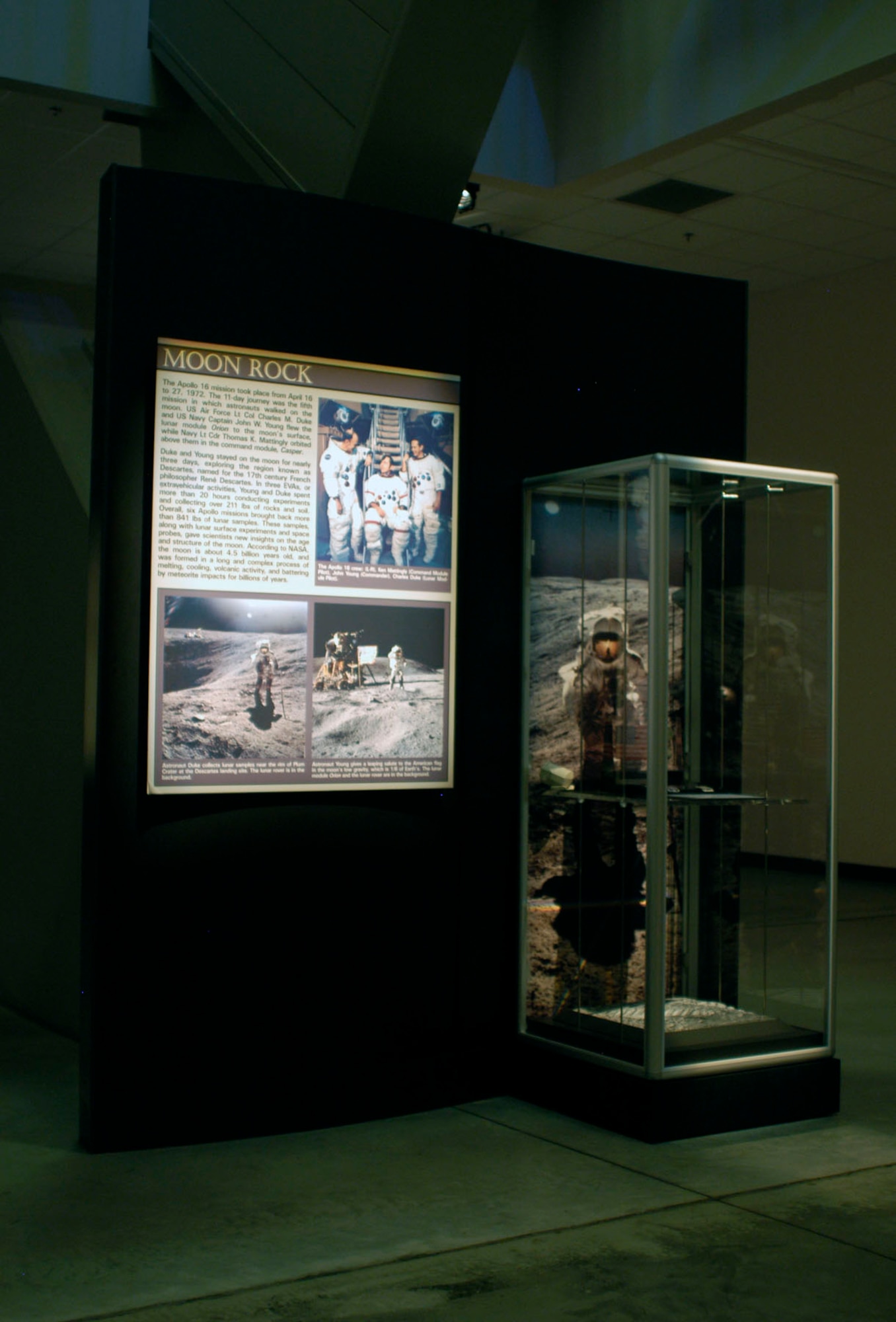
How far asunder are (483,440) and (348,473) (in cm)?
56

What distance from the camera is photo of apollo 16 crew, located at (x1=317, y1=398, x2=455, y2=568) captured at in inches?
171

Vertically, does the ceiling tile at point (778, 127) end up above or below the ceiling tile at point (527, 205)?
below

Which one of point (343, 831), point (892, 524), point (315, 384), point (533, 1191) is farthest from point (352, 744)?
point (892, 524)

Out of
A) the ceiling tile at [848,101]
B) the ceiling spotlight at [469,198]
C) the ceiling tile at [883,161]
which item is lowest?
the ceiling spotlight at [469,198]

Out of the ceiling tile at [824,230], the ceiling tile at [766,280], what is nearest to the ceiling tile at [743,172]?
the ceiling tile at [824,230]

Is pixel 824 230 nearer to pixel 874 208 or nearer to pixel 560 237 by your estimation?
pixel 874 208

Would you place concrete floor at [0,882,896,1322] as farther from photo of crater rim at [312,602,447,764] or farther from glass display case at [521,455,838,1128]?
photo of crater rim at [312,602,447,764]

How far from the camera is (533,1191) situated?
12.2 feet

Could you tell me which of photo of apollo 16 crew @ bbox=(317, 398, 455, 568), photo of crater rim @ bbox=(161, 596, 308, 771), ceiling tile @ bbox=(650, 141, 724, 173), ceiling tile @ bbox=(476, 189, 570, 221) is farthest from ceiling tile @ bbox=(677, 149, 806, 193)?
photo of crater rim @ bbox=(161, 596, 308, 771)

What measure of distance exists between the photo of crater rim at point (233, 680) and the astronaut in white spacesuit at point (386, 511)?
1.07 ft

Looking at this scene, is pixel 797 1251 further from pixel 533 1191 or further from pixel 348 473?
pixel 348 473

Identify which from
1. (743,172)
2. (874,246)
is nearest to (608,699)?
(743,172)

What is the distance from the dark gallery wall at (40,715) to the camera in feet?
17.8

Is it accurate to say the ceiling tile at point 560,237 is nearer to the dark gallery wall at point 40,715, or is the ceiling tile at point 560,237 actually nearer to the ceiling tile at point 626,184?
the ceiling tile at point 626,184
